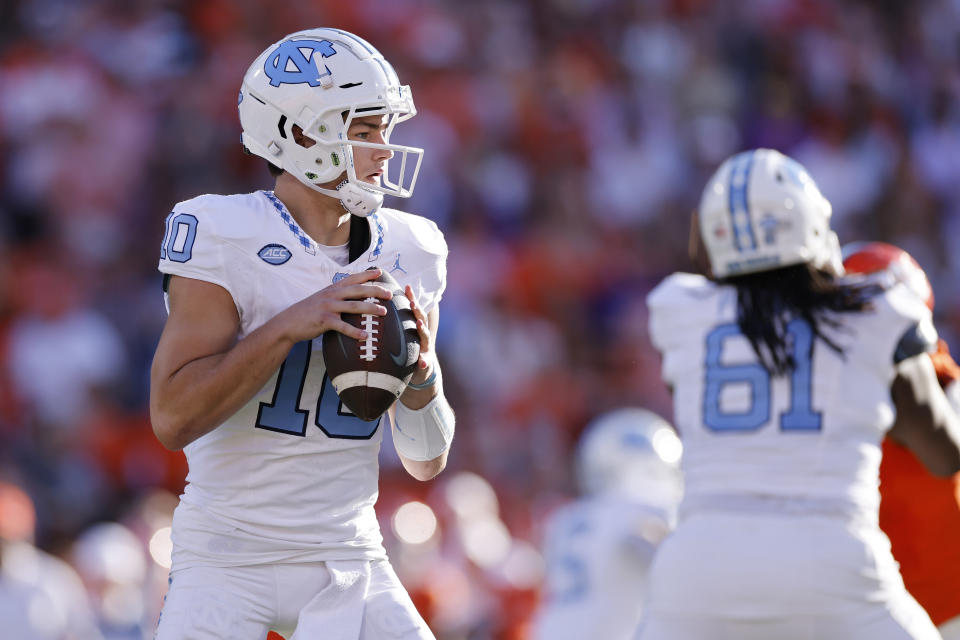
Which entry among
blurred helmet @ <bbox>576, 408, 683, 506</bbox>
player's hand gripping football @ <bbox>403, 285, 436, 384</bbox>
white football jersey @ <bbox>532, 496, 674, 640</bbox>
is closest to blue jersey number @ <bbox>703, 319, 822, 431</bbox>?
player's hand gripping football @ <bbox>403, 285, 436, 384</bbox>

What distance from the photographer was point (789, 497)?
2.83 m

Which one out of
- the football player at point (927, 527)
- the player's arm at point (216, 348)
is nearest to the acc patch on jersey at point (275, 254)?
the player's arm at point (216, 348)

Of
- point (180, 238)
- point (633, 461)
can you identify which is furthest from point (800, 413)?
point (633, 461)

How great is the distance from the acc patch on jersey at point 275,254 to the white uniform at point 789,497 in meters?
0.91

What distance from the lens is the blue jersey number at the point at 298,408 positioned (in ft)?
9.92

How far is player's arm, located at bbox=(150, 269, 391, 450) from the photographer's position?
2863 millimetres

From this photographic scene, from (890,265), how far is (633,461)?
1.92m

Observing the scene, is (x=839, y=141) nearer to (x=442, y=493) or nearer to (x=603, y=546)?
(x=442, y=493)

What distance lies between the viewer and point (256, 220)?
121 inches

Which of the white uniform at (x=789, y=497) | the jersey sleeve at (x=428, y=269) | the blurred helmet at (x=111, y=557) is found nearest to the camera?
the white uniform at (x=789, y=497)

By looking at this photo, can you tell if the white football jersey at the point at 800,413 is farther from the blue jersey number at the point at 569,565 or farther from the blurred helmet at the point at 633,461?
the blurred helmet at the point at 633,461

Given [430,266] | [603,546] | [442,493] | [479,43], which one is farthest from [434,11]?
[430,266]

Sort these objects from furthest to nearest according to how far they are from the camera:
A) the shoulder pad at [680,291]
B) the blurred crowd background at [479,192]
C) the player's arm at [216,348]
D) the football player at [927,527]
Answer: the blurred crowd background at [479,192] < the football player at [927,527] < the shoulder pad at [680,291] < the player's arm at [216,348]

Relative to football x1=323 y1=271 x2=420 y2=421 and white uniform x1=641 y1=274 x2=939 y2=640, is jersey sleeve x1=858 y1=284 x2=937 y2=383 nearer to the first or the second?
white uniform x1=641 y1=274 x2=939 y2=640
